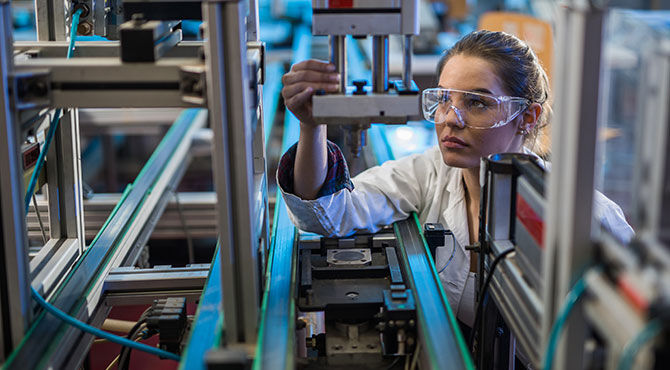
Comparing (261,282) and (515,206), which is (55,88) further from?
(515,206)

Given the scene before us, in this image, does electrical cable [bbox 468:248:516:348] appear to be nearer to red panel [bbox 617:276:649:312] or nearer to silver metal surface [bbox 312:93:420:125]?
silver metal surface [bbox 312:93:420:125]

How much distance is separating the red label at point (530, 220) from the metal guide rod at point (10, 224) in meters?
0.85

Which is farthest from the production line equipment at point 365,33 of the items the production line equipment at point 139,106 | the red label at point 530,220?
the red label at point 530,220

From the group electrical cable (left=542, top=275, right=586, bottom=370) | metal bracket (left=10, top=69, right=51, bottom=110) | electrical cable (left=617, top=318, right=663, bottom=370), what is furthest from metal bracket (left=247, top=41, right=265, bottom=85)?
electrical cable (left=617, top=318, right=663, bottom=370)

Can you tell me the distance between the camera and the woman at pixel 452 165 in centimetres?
169

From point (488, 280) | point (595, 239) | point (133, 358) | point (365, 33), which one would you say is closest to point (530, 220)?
point (488, 280)

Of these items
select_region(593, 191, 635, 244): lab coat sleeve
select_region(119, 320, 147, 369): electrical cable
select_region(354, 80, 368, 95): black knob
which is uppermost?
select_region(354, 80, 368, 95): black knob

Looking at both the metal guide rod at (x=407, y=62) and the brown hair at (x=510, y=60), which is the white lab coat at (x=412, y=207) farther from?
the metal guide rod at (x=407, y=62)

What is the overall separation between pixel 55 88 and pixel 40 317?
1.40 feet

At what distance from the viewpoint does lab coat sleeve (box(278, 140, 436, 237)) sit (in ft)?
5.56

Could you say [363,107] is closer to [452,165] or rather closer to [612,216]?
[452,165]

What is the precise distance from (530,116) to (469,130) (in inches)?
8.2

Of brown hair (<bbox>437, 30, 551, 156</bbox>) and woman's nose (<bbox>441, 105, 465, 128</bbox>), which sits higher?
brown hair (<bbox>437, 30, 551, 156</bbox>)

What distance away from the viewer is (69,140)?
70.8 inches
